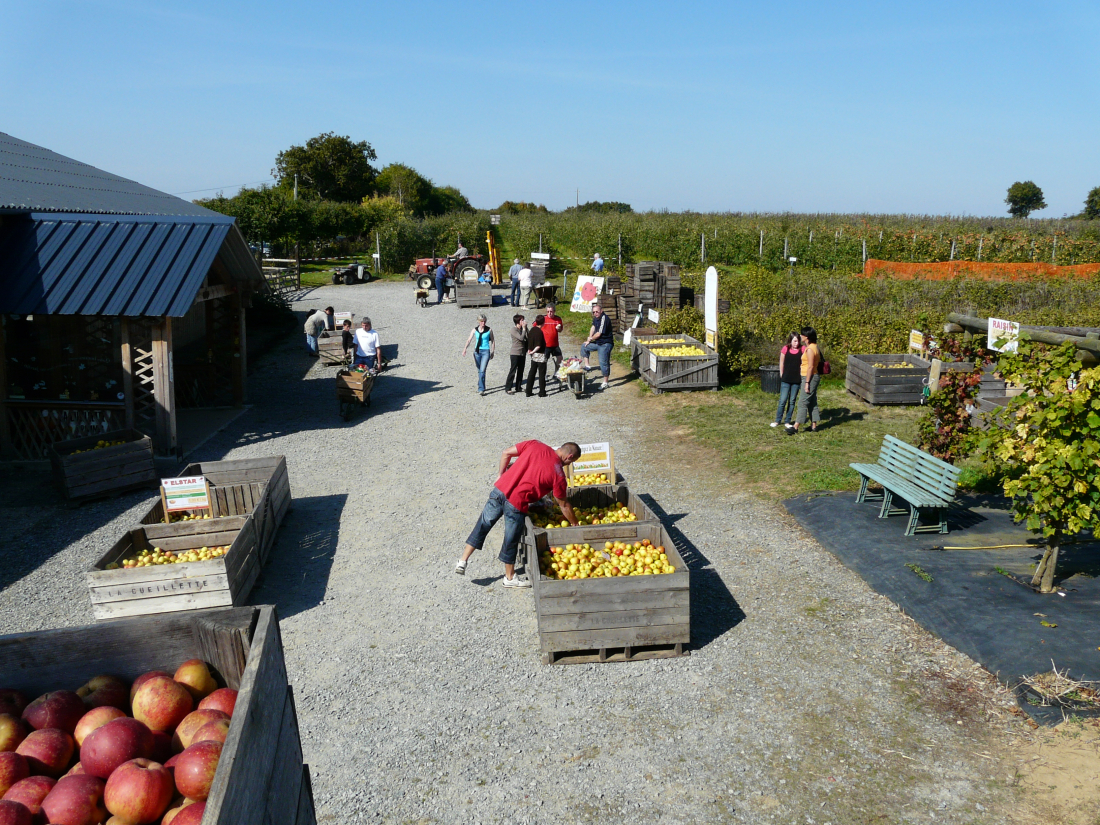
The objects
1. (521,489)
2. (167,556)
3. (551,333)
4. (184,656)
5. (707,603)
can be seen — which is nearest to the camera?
(184,656)

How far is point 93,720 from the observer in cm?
256

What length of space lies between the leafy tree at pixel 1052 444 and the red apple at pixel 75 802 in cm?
754

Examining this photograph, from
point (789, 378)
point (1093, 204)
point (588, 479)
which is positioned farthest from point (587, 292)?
point (1093, 204)

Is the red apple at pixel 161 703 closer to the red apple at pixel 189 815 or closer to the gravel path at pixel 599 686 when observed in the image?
the red apple at pixel 189 815

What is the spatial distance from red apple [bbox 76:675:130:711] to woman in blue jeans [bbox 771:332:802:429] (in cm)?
1180

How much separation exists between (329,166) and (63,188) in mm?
56417

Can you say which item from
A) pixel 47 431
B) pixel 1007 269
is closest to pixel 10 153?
pixel 47 431

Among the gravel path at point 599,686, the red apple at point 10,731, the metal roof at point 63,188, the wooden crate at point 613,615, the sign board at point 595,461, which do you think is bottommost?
the gravel path at point 599,686

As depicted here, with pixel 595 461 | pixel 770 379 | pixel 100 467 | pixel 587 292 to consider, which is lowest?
pixel 100 467

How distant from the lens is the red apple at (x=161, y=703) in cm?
261

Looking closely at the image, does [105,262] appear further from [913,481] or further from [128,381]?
[913,481]

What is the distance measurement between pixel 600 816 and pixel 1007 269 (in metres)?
34.6

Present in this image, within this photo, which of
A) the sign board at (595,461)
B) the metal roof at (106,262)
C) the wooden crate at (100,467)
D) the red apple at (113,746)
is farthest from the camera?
the metal roof at (106,262)

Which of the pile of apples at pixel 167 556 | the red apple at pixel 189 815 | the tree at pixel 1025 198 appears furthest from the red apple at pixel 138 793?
the tree at pixel 1025 198
